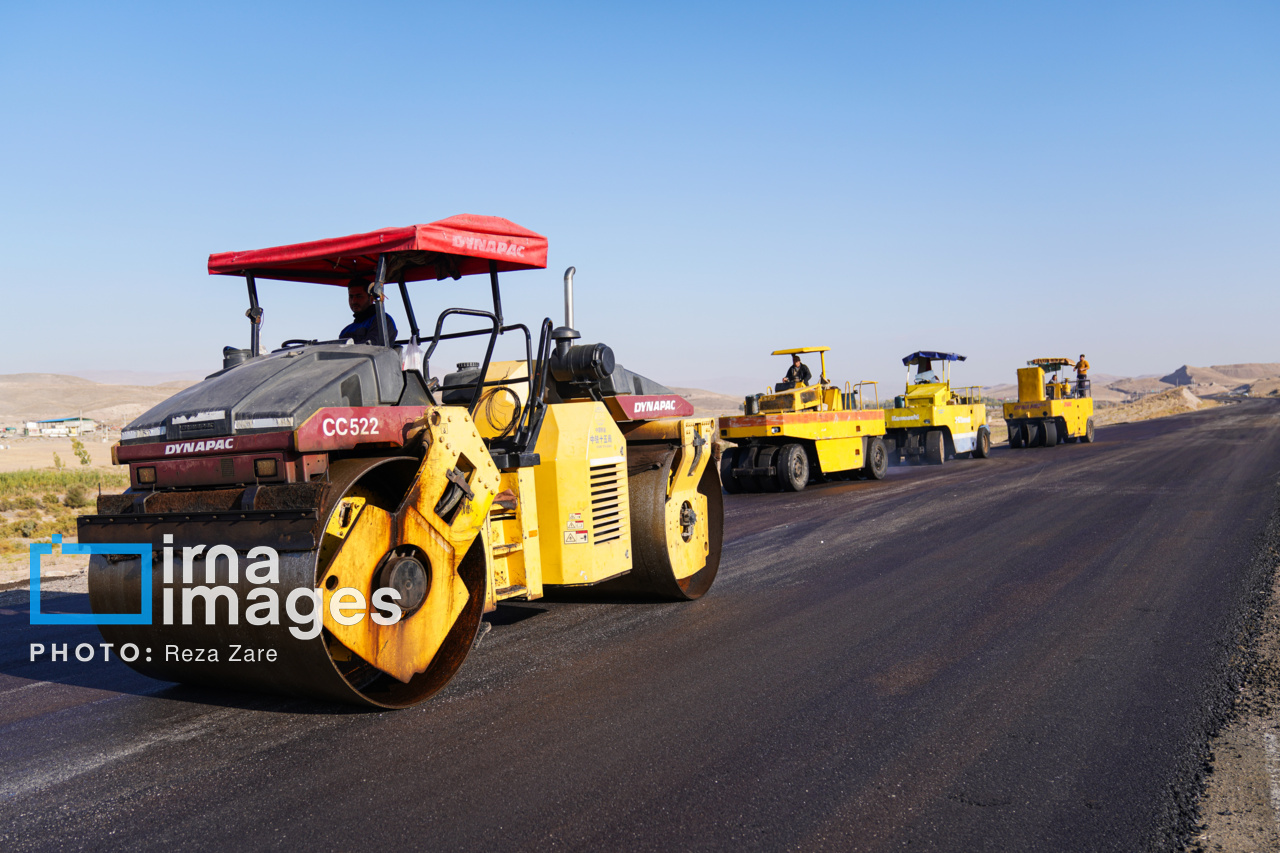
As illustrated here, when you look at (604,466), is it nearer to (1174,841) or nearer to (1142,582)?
(1174,841)

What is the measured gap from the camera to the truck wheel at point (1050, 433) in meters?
28.2

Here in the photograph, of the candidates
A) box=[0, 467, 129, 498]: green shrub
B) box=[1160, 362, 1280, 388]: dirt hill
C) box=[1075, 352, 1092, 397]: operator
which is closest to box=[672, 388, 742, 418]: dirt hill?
box=[1075, 352, 1092, 397]: operator

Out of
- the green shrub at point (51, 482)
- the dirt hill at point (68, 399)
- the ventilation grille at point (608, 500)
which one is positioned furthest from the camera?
the dirt hill at point (68, 399)

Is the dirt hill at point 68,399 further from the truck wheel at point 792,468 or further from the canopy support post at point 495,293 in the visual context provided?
the canopy support post at point 495,293

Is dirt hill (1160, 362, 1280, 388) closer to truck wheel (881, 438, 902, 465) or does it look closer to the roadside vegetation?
truck wheel (881, 438, 902, 465)

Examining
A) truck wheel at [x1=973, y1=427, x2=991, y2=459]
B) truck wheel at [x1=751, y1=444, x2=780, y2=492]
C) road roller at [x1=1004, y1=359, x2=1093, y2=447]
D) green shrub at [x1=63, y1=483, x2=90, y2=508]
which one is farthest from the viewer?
road roller at [x1=1004, y1=359, x2=1093, y2=447]

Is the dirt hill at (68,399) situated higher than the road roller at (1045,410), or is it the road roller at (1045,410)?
the dirt hill at (68,399)

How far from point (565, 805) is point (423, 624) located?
140 cm

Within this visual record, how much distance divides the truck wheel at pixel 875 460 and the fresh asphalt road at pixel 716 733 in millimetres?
10641

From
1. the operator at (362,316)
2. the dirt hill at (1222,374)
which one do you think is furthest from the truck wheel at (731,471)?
the dirt hill at (1222,374)

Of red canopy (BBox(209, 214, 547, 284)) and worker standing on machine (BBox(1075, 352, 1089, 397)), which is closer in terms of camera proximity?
red canopy (BBox(209, 214, 547, 284))

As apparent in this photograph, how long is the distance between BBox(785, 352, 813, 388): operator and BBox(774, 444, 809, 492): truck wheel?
1829 millimetres

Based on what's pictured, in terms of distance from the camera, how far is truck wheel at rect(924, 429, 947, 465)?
2230 cm

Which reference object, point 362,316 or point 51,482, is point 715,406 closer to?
point 51,482
